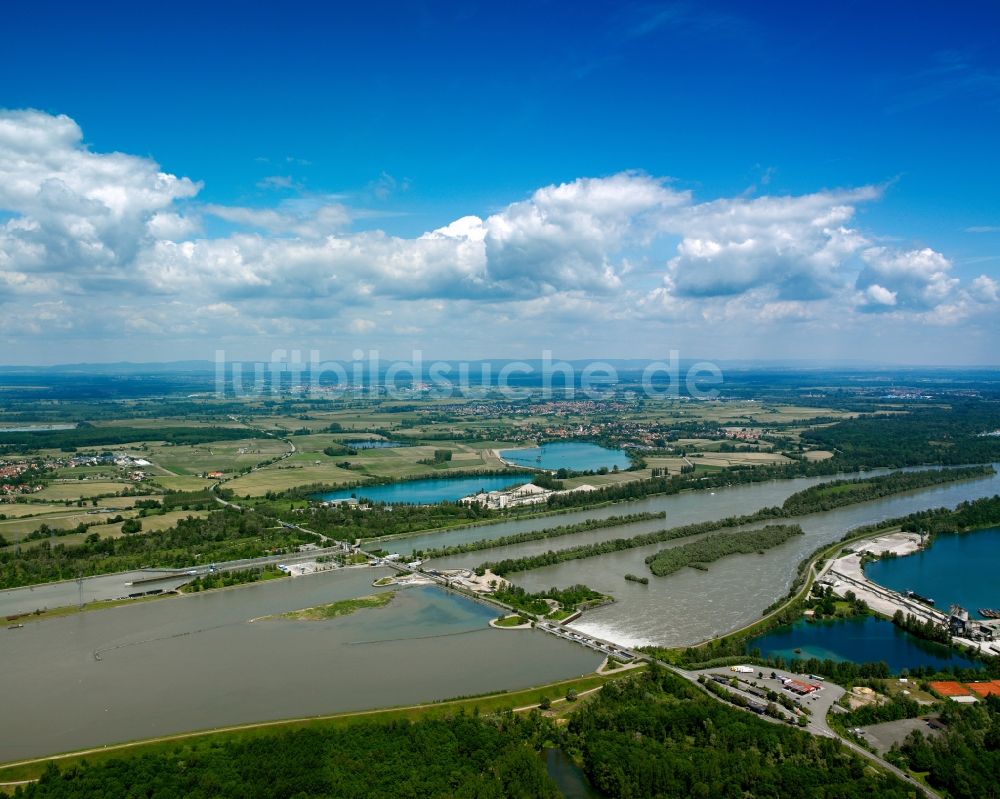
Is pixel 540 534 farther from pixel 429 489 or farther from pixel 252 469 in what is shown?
pixel 252 469

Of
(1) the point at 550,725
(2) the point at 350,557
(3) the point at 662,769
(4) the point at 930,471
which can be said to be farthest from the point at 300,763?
(4) the point at 930,471

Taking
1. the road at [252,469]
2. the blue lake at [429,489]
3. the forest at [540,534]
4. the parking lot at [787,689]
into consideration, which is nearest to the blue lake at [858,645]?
the parking lot at [787,689]

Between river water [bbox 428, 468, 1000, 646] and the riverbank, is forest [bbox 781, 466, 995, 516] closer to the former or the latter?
river water [bbox 428, 468, 1000, 646]

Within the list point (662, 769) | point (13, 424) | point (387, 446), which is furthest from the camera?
point (13, 424)

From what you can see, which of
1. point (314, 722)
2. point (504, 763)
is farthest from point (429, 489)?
point (504, 763)

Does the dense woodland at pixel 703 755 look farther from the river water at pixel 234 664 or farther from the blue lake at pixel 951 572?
the blue lake at pixel 951 572

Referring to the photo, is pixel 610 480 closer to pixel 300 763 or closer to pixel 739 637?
pixel 739 637
